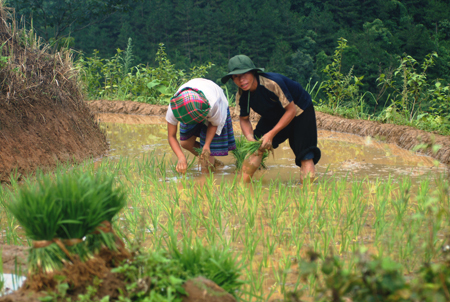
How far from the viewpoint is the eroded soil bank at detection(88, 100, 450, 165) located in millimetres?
5494

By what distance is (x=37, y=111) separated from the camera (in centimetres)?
505

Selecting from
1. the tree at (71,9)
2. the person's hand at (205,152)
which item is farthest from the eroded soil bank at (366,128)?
the tree at (71,9)

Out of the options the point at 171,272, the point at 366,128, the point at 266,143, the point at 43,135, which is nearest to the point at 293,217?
the point at 266,143

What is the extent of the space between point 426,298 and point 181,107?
303cm

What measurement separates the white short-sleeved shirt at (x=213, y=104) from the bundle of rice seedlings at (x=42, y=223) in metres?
2.56

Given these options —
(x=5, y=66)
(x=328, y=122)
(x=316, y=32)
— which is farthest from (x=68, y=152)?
(x=316, y=32)

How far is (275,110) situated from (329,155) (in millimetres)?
1730

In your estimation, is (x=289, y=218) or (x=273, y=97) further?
(x=273, y=97)

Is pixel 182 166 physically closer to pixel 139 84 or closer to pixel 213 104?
pixel 213 104

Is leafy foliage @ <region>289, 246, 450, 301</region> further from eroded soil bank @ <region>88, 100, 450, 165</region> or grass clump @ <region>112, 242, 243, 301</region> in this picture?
eroded soil bank @ <region>88, 100, 450, 165</region>

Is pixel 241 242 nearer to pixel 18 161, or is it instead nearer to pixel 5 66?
pixel 18 161

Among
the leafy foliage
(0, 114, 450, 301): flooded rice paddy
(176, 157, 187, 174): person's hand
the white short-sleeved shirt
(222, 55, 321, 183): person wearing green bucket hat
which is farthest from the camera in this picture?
(176, 157, 187, 174): person's hand

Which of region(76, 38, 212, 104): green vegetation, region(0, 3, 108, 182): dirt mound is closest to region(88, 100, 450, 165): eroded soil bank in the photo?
region(76, 38, 212, 104): green vegetation

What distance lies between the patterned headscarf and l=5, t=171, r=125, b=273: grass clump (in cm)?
230
